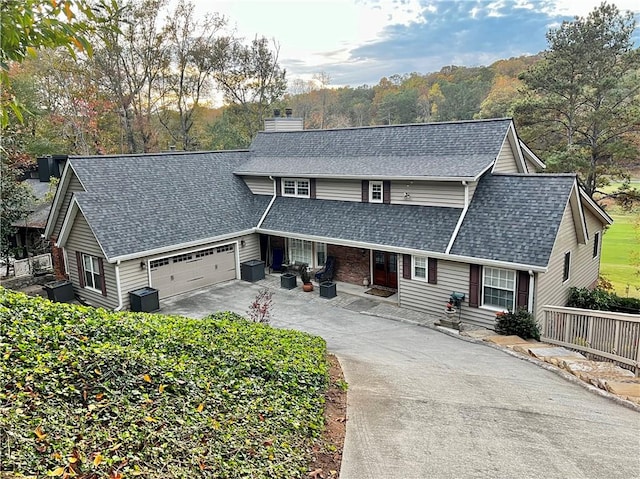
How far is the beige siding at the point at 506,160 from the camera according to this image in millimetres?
16777

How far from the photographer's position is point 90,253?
16.3 meters

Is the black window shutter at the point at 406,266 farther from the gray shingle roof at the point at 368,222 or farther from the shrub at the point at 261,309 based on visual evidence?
the shrub at the point at 261,309

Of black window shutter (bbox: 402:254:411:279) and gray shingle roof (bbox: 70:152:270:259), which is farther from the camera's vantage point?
gray shingle roof (bbox: 70:152:270:259)

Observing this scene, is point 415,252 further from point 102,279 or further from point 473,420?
point 102,279

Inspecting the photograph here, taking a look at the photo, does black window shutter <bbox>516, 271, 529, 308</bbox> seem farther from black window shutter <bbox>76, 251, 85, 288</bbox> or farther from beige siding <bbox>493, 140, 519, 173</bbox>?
black window shutter <bbox>76, 251, 85, 288</bbox>

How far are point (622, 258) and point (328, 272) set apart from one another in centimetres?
2350

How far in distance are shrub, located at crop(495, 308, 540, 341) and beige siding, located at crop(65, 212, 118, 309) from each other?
12.5m

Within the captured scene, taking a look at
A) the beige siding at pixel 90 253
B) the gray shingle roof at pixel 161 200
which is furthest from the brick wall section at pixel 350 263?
the beige siding at pixel 90 253

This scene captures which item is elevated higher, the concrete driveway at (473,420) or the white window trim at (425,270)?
the white window trim at (425,270)

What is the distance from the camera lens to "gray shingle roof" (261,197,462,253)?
15.3 m

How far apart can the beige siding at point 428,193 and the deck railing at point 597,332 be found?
4609mm

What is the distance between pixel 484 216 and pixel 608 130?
668 inches

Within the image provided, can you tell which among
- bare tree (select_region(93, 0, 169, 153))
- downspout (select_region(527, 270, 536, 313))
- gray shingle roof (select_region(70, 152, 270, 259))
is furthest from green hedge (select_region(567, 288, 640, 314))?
bare tree (select_region(93, 0, 169, 153))

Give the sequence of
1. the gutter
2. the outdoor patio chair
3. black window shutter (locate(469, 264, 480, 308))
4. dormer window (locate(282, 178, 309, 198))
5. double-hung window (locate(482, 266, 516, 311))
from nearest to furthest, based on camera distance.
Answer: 1. the gutter
2. double-hung window (locate(482, 266, 516, 311))
3. black window shutter (locate(469, 264, 480, 308))
4. the outdoor patio chair
5. dormer window (locate(282, 178, 309, 198))
